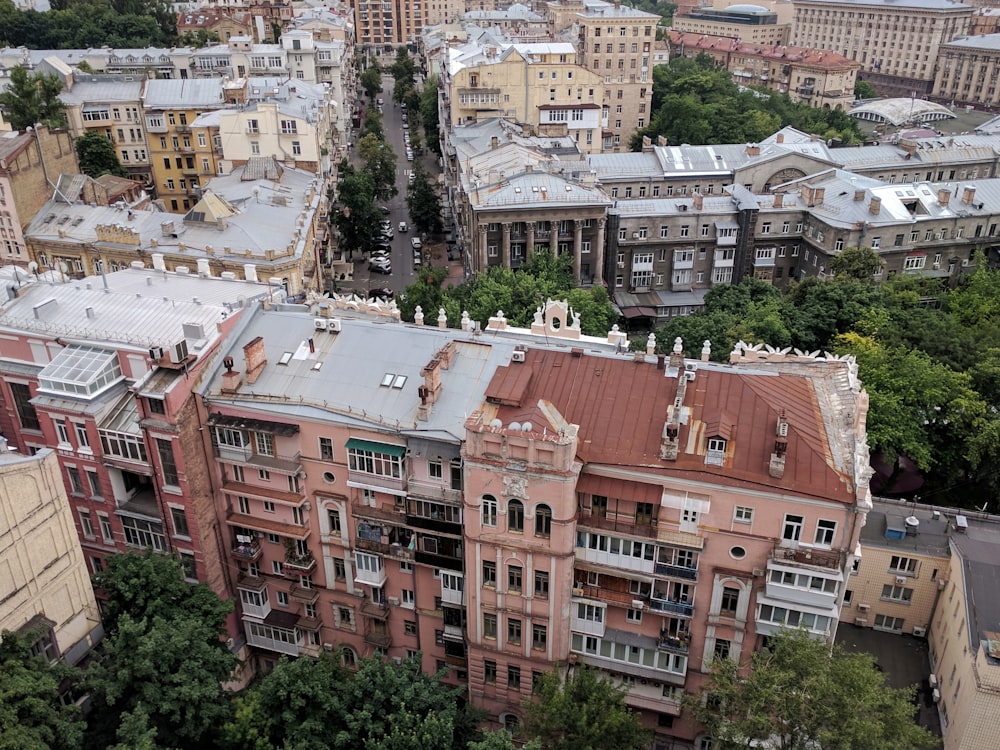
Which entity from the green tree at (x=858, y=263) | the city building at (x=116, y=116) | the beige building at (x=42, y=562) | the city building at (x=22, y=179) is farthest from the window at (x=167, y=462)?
the city building at (x=116, y=116)

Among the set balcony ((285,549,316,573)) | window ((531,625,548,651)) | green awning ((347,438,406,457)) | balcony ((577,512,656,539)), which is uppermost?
green awning ((347,438,406,457))

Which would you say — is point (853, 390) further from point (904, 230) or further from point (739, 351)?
point (904, 230)

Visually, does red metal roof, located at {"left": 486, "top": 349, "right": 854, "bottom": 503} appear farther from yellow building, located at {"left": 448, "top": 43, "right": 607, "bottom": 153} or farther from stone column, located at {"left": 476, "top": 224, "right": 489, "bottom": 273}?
yellow building, located at {"left": 448, "top": 43, "right": 607, "bottom": 153}

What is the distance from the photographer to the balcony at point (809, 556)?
3719 cm

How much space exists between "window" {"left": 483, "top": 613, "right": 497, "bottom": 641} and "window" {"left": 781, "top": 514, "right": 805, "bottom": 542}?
15.3m

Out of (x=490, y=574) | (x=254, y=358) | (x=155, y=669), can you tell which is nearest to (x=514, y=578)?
(x=490, y=574)

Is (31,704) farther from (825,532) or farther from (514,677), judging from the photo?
(825,532)

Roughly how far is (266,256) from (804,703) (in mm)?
60805

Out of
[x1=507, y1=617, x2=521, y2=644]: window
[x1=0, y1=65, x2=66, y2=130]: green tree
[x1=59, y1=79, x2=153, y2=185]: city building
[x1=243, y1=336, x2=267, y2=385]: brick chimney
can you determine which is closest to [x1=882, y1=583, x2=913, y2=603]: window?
[x1=507, y1=617, x2=521, y2=644]: window

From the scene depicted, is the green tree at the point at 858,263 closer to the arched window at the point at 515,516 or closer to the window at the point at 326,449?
the arched window at the point at 515,516

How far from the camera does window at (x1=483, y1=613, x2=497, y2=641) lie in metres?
42.4

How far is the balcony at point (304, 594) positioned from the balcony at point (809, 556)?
25802 mm

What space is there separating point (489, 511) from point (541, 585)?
4848 millimetres

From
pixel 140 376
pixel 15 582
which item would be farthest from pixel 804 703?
pixel 140 376
